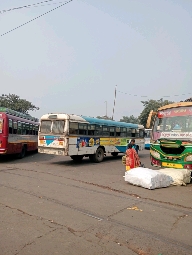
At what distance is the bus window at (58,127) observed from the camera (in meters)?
13.1

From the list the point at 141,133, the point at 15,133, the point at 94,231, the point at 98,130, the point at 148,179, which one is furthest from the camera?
the point at 141,133

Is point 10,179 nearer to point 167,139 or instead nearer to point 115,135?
point 167,139

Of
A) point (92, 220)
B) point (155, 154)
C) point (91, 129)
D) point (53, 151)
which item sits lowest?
point (92, 220)

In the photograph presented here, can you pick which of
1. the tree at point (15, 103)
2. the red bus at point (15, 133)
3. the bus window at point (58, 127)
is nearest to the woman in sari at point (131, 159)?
the bus window at point (58, 127)

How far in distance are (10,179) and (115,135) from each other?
9038mm

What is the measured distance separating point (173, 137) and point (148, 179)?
2.28 metres

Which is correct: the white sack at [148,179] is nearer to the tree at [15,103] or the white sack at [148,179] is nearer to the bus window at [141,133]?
the bus window at [141,133]

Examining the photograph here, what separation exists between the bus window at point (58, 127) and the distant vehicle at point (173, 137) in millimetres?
4899

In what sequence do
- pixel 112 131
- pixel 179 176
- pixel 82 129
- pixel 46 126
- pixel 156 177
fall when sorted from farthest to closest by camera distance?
1. pixel 112 131
2. pixel 82 129
3. pixel 46 126
4. pixel 179 176
5. pixel 156 177

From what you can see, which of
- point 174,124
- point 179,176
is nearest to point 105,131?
point 174,124

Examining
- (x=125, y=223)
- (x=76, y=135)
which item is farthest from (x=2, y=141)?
(x=125, y=223)

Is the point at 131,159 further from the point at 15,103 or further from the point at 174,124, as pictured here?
the point at 15,103

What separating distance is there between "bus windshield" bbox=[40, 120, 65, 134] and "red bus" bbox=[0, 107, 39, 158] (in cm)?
188

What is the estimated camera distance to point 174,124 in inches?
382
